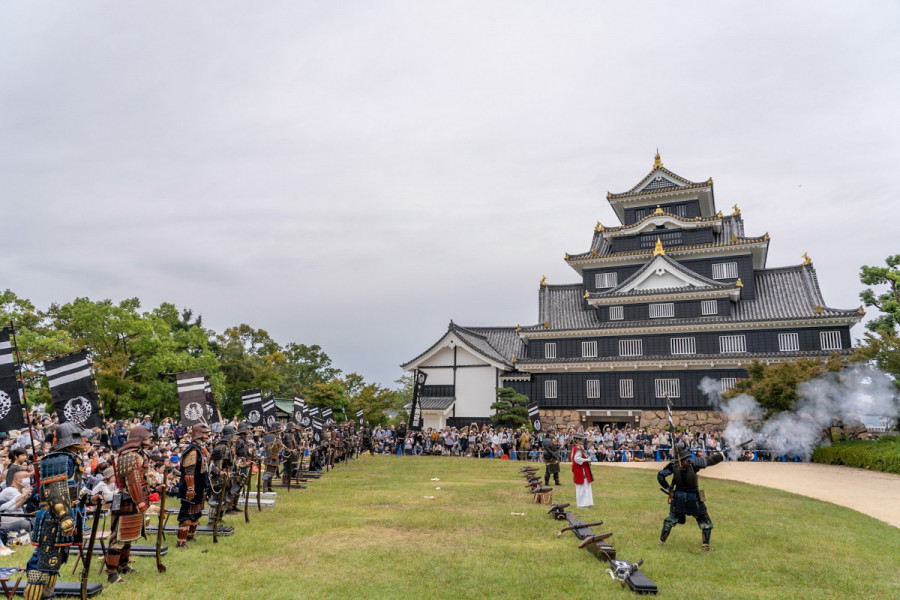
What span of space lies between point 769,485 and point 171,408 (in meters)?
30.8

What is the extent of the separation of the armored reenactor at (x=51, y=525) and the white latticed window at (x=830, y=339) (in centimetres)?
3749

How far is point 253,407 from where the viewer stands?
2238cm

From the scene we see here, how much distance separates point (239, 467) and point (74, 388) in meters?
4.50

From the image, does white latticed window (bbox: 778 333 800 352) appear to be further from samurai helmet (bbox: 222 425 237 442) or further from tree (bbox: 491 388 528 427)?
samurai helmet (bbox: 222 425 237 442)

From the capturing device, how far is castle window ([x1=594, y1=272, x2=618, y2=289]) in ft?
137

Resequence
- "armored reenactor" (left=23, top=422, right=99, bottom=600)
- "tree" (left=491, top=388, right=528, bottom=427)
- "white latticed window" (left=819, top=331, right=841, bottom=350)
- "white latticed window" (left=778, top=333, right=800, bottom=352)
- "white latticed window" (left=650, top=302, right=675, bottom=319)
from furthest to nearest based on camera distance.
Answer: "white latticed window" (left=650, top=302, right=675, bottom=319) < "tree" (left=491, top=388, right=528, bottom=427) < "white latticed window" (left=778, top=333, right=800, bottom=352) < "white latticed window" (left=819, top=331, right=841, bottom=350) < "armored reenactor" (left=23, top=422, right=99, bottom=600)

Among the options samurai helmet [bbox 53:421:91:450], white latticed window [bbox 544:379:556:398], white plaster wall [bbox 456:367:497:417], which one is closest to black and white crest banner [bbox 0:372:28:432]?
samurai helmet [bbox 53:421:91:450]

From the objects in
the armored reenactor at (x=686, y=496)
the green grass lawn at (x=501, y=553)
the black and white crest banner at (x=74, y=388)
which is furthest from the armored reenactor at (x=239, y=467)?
the armored reenactor at (x=686, y=496)

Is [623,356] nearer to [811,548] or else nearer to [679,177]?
[679,177]

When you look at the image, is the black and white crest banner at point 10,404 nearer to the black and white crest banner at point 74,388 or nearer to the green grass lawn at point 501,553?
the black and white crest banner at point 74,388

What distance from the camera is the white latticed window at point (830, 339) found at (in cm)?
3294

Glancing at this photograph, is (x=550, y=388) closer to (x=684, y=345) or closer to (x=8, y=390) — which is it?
(x=684, y=345)

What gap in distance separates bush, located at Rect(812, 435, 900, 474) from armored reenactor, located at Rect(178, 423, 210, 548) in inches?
982

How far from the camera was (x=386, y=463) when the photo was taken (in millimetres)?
26953
